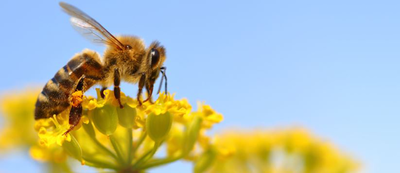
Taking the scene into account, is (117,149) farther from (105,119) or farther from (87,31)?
(87,31)

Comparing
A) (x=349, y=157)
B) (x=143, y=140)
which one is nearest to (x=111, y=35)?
(x=143, y=140)

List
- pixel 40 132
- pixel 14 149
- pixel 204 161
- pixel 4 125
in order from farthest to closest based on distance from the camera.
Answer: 1. pixel 4 125
2. pixel 14 149
3. pixel 204 161
4. pixel 40 132

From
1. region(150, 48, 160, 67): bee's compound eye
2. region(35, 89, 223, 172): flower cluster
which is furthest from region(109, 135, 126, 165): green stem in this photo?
region(150, 48, 160, 67): bee's compound eye

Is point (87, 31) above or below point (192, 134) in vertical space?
above

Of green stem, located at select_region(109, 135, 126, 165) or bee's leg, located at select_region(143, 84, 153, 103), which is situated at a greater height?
bee's leg, located at select_region(143, 84, 153, 103)

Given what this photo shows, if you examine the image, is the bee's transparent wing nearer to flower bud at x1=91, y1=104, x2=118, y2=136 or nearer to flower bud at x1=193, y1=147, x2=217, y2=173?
flower bud at x1=91, y1=104, x2=118, y2=136

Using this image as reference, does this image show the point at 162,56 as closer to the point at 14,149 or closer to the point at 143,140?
the point at 143,140

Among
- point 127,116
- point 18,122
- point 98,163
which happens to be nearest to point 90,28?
point 127,116
